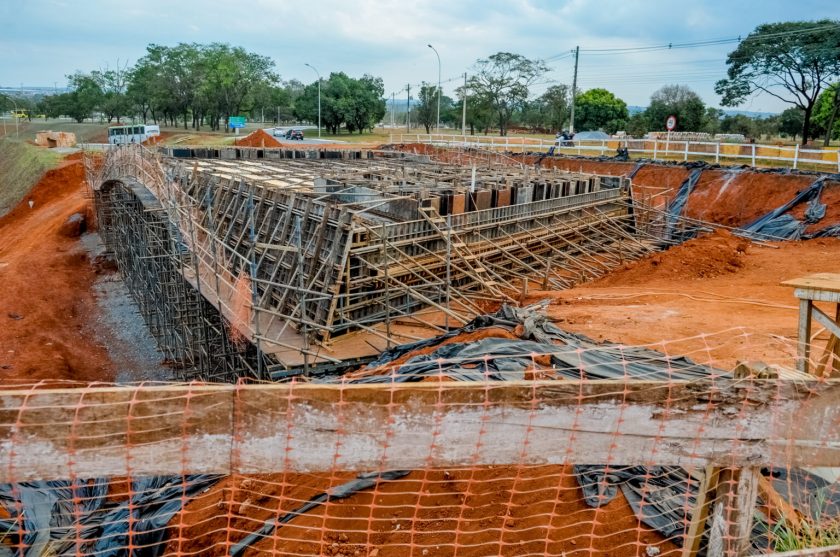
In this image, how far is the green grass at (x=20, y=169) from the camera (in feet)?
159

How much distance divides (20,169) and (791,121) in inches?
2792

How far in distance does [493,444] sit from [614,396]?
1.83 feet

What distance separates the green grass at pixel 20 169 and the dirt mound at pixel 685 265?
1837 inches

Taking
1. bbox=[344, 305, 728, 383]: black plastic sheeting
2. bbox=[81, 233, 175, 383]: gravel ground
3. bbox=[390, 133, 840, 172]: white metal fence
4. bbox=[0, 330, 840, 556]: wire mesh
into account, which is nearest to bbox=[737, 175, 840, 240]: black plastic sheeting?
bbox=[390, 133, 840, 172]: white metal fence

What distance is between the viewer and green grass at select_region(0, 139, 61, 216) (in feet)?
159

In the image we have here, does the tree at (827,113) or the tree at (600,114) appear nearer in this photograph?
the tree at (827,113)

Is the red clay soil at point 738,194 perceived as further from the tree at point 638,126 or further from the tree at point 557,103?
the tree at point 557,103

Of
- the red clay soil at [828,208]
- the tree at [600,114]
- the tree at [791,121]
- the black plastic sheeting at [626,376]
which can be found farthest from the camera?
the tree at [600,114]

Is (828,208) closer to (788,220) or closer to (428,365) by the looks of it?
(788,220)

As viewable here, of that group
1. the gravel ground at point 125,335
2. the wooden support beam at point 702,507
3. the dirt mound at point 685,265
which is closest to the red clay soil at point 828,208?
the dirt mound at point 685,265

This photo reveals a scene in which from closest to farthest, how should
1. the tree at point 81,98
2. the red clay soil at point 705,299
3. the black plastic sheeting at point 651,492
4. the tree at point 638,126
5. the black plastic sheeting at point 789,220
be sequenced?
the black plastic sheeting at point 651,492, the red clay soil at point 705,299, the black plastic sheeting at point 789,220, the tree at point 638,126, the tree at point 81,98

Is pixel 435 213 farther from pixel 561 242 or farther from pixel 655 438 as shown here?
pixel 655 438

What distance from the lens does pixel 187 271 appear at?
15984mm

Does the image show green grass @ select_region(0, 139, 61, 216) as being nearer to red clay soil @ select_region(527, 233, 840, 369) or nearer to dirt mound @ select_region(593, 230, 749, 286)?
dirt mound @ select_region(593, 230, 749, 286)
